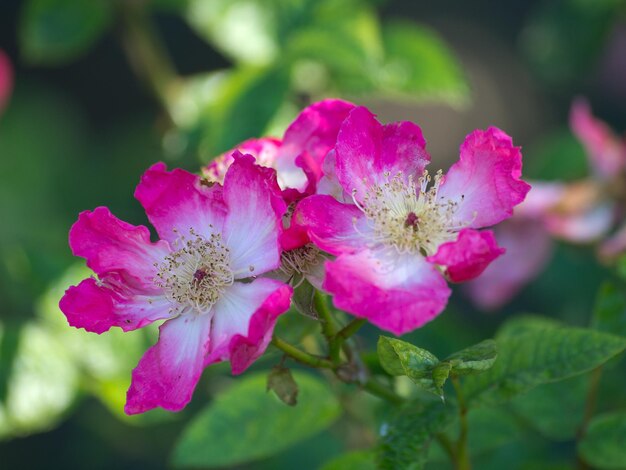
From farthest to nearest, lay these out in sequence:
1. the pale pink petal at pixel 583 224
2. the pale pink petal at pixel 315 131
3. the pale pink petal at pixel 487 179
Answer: the pale pink petal at pixel 583 224 < the pale pink petal at pixel 315 131 < the pale pink petal at pixel 487 179

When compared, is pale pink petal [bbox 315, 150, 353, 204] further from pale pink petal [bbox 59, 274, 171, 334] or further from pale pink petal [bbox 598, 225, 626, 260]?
pale pink petal [bbox 598, 225, 626, 260]

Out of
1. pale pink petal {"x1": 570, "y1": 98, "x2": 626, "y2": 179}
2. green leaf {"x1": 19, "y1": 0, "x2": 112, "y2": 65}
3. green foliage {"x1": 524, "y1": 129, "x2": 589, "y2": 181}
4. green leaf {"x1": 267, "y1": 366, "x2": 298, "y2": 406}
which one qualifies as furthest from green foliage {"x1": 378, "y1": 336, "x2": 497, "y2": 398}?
green leaf {"x1": 19, "y1": 0, "x2": 112, "y2": 65}

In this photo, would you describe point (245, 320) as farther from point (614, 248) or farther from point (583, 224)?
point (583, 224)

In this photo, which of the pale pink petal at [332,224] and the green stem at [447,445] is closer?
the pale pink petal at [332,224]

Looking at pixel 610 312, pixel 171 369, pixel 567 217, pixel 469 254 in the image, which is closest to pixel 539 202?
pixel 567 217

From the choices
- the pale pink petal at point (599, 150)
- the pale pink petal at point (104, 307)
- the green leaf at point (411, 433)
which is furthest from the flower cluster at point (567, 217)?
the pale pink petal at point (104, 307)

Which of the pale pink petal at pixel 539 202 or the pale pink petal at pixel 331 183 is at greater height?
the pale pink petal at pixel 331 183

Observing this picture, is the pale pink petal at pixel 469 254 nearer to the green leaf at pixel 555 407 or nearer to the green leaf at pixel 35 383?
the green leaf at pixel 555 407
